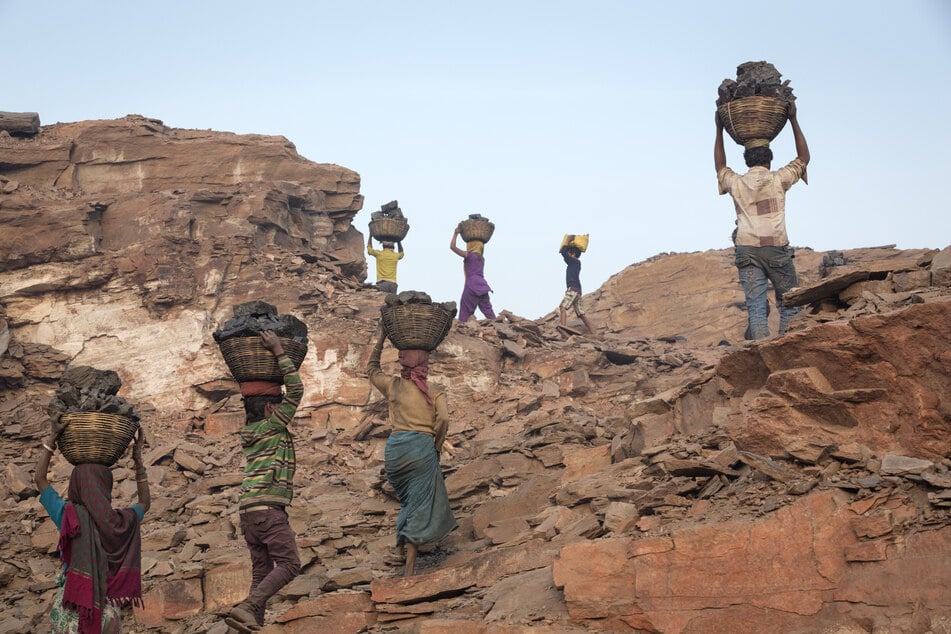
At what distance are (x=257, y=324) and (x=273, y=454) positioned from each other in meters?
0.95

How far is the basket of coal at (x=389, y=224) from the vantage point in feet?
59.1

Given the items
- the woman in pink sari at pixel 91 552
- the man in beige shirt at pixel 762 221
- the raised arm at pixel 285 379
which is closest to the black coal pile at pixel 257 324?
the raised arm at pixel 285 379

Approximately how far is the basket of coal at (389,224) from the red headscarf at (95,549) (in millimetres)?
11340

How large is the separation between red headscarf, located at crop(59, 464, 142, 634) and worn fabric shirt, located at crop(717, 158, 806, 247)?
629 cm

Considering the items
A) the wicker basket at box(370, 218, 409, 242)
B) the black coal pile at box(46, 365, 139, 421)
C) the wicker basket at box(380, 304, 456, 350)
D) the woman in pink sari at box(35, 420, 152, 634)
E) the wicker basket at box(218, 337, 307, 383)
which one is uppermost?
the wicker basket at box(370, 218, 409, 242)

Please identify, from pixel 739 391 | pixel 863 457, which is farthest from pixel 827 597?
pixel 739 391

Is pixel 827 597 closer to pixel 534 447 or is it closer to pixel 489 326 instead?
pixel 534 447

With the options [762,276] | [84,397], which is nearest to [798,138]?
[762,276]

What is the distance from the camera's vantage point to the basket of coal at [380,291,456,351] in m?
8.27

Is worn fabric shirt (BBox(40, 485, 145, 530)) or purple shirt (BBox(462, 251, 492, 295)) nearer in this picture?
worn fabric shirt (BBox(40, 485, 145, 530))

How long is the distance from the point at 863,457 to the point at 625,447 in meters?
2.80

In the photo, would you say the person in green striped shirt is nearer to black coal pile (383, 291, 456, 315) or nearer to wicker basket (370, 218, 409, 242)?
black coal pile (383, 291, 456, 315)

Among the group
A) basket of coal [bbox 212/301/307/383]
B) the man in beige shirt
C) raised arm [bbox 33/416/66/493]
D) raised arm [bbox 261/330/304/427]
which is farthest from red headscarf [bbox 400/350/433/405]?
the man in beige shirt

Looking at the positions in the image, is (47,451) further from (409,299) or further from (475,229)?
(475,229)
